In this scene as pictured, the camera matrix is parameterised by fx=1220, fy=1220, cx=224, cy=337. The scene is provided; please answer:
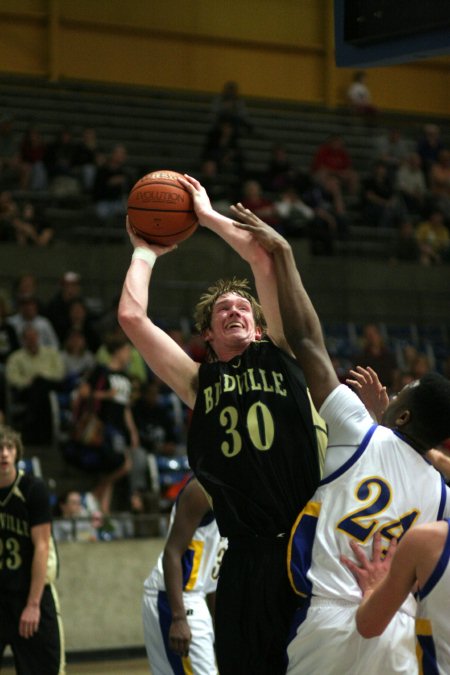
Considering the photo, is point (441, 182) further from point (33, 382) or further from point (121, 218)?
point (33, 382)

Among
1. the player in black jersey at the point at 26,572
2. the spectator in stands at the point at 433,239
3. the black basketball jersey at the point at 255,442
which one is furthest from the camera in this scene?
the spectator in stands at the point at 433,239

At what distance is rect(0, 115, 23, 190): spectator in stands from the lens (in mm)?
15531

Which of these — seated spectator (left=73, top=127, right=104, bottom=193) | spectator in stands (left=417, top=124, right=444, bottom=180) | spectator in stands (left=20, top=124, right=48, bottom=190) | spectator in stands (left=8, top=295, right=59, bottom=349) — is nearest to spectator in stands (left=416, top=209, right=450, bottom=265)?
spectator in stands (left=417, top=124, right=444, bottom=180)

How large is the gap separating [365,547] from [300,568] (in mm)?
229

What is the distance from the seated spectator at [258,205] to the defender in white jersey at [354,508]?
11.5 meters

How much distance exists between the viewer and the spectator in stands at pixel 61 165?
15.5 meters

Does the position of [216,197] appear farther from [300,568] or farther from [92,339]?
A: [300,568]

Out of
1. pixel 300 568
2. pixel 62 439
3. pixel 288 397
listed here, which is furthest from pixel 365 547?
pixel 62 439

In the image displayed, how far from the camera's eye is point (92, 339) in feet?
41.9

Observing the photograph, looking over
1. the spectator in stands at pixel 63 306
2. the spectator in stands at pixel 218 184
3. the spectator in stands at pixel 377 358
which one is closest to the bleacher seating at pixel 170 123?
the spectator in stands at pixel 218 184

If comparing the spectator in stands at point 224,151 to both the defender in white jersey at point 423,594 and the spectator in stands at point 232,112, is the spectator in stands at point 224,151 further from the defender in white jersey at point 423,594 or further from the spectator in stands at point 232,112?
the defender in white jersey at point 423,594

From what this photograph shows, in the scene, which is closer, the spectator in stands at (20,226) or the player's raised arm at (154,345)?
the player's raised arm at (154,345)

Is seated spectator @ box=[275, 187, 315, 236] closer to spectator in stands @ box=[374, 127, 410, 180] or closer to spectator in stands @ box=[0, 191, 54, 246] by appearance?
spectator in stands @ box=[374, 127, 410, 180]

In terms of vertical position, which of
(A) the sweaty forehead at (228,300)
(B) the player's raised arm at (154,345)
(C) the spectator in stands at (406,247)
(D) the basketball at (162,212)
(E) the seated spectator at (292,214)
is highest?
(E) the seated spectator at (292,214)
